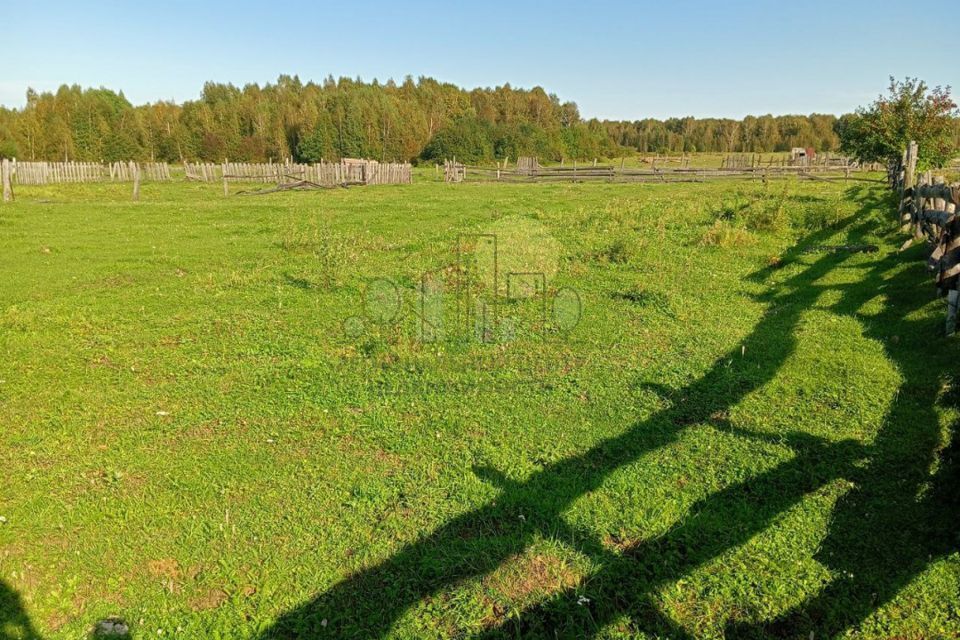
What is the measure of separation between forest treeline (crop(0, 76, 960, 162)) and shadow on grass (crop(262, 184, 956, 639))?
6770 centimetres

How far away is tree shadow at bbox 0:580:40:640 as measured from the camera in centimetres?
297

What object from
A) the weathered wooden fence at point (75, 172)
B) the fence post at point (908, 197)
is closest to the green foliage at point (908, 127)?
the fence post at point (908, 197)

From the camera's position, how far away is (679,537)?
369cm

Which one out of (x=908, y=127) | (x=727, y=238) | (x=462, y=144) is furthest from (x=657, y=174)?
(x=462, y=144)

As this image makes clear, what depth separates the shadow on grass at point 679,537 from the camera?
122 inches

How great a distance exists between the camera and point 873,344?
22.4ft

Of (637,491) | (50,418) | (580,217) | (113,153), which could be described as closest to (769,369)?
(637,491)

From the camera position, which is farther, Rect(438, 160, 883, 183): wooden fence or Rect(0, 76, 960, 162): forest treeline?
Rect(0, 76, 960, 162): forest treeline

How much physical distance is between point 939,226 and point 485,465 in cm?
843

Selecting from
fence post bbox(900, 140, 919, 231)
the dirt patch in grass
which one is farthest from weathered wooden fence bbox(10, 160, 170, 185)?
the dirt patch in grass

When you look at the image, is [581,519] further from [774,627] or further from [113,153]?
[113,153]

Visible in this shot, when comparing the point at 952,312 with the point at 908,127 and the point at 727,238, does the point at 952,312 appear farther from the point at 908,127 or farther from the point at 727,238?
the point at 908,127

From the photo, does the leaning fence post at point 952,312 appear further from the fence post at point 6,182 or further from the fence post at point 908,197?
the fence post at point 6,182

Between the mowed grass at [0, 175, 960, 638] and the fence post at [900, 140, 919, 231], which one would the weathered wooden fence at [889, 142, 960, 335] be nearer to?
the fence post at [900, 140, 919, 231]
